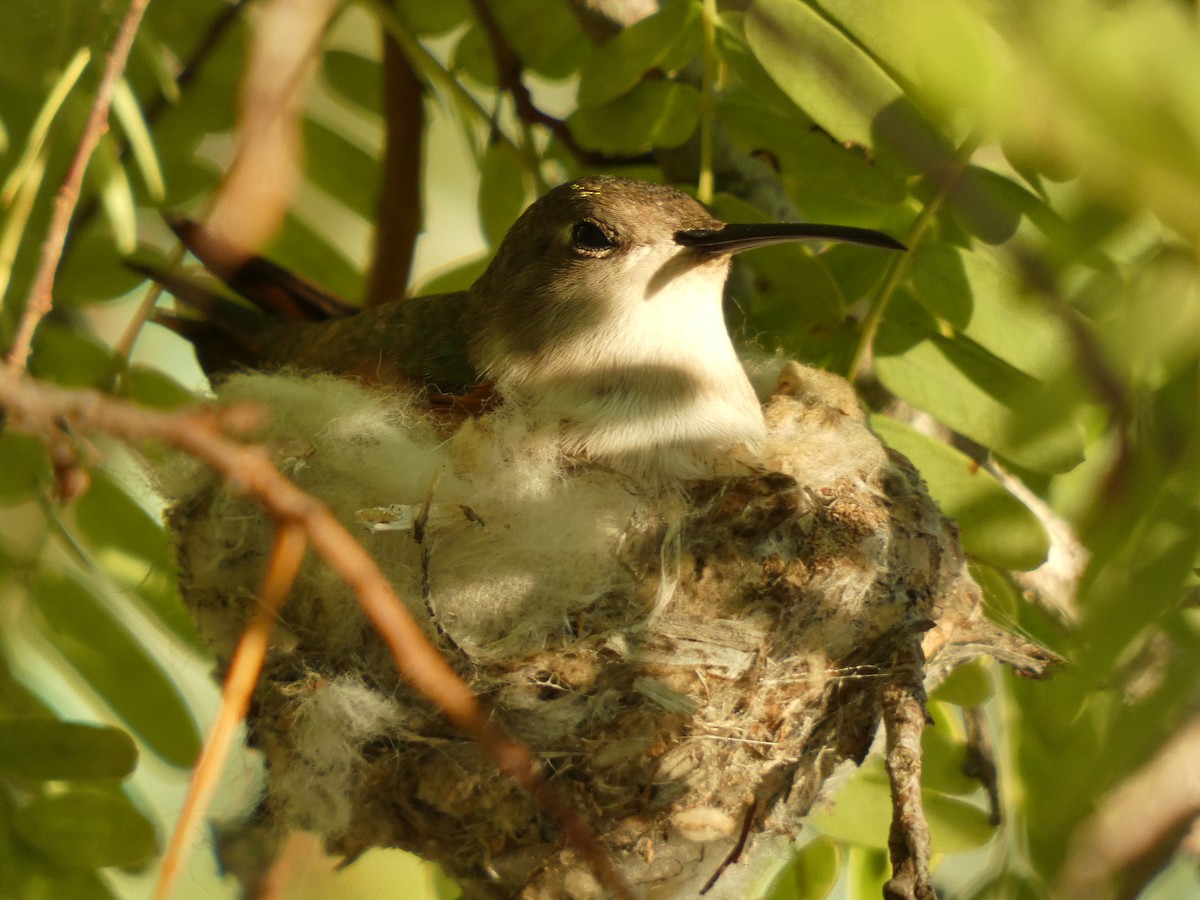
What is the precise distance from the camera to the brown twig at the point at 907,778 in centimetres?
152

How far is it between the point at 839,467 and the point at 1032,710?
1.84 feet

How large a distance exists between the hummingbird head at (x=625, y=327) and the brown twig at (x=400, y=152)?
0.47 meters

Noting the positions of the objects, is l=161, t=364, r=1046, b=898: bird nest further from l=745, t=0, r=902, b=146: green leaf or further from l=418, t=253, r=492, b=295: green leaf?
l=418, t=253, r=492, b=295: green leaf

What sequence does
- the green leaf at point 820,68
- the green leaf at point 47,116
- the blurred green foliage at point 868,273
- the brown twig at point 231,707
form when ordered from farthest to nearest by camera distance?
1. the green leaf at point 47,116
2. the green leaf at point 820,68
3. the brown twig at point 231,707
4. the blurred green foliage at point 868,273

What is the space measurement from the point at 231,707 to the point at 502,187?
199 centimetres

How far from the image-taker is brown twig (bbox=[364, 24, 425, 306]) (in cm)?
312

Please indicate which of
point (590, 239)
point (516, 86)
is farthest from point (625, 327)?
point (516, 86)

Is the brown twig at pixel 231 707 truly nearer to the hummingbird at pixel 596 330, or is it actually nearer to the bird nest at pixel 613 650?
the bird nest at pixel 613 650

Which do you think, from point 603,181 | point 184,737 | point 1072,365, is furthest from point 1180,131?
point 184,737

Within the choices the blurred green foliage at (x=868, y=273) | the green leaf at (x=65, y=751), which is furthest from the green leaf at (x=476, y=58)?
the green leaf at (x=65, y=751)

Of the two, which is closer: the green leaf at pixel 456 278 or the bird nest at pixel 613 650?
the bird nest at pixel 613 650

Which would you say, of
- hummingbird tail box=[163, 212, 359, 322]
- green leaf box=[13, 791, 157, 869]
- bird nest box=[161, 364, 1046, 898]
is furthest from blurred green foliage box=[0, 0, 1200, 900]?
bird nest box=[161, 364, 1046, 898]

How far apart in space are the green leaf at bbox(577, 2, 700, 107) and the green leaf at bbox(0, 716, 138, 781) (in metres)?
1.56

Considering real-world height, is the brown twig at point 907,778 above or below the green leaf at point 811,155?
below
